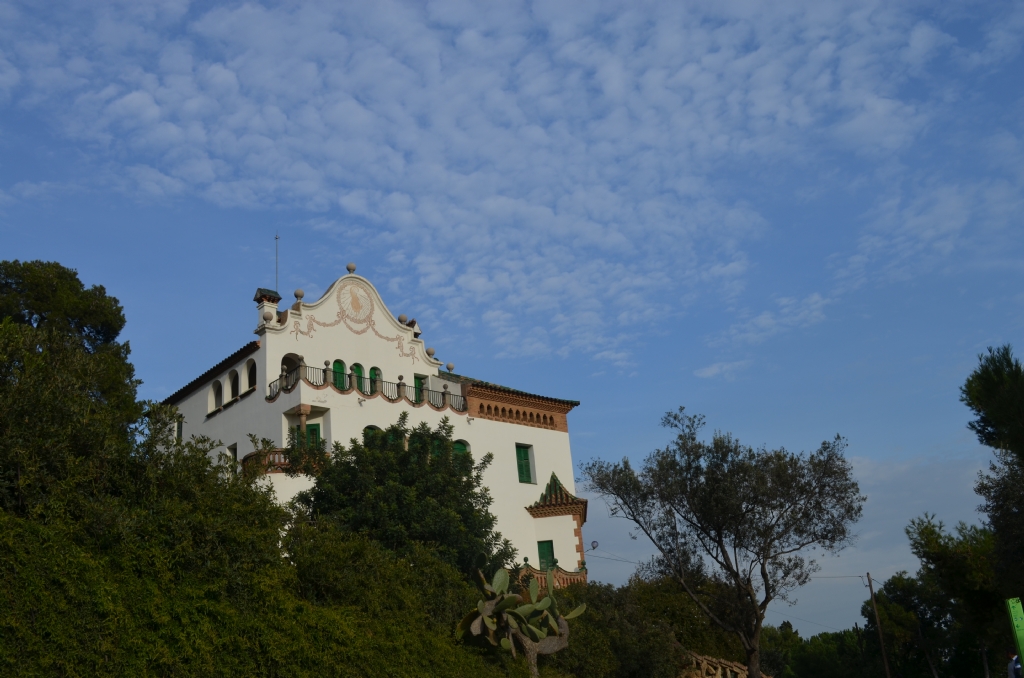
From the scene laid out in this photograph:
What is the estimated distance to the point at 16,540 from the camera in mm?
10086

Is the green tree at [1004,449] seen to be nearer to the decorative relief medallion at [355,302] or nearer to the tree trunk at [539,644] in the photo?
the tree trunk at [539,644]

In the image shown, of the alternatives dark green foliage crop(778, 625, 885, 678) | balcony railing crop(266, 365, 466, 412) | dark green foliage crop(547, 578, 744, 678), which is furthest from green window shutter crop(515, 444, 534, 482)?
dark green foliage crop(778, 625, 885, 678)

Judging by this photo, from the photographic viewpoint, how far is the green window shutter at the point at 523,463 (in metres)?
31.3

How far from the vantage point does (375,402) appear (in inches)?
1090

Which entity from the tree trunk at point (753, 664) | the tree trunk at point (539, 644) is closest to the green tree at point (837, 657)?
the tree trunk at point (753, 664)

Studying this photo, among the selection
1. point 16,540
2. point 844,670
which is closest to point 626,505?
point 16,540

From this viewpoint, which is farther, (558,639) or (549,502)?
(549,502)

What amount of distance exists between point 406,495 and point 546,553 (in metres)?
10.8

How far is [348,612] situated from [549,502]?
56.3 feet

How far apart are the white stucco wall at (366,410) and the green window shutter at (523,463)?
25cm

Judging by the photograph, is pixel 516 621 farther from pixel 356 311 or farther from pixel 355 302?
pixel 355 302

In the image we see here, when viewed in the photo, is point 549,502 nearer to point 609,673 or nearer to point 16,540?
point 609,673

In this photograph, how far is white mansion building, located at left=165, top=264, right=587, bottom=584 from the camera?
2697cm

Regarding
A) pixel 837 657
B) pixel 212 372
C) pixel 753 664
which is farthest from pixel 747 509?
pixel 837 657
